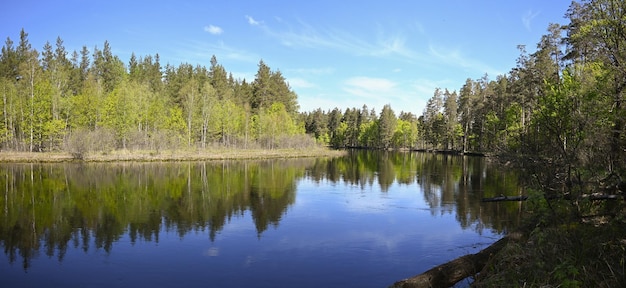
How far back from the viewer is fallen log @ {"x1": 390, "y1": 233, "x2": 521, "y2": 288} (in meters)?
8.64

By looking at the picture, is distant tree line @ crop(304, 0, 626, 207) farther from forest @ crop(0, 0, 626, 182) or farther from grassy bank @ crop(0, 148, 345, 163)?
grassy bank @ crop(0, 148, 345, 163)

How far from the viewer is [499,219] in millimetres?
18531

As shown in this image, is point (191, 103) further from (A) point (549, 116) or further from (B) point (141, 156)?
(A) point (549, 116)

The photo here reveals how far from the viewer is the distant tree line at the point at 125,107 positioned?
52969mm

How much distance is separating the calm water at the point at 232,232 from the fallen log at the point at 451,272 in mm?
2062

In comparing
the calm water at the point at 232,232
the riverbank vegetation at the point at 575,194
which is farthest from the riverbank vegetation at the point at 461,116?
the calm water at the point at 232,232

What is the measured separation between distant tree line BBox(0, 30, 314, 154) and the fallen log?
48918 mm

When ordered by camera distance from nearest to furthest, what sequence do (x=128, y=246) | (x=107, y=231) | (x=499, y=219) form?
(x=128, y=246) → (x=107, y=231) → (x=499, y=219)

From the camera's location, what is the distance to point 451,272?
30.7 ft

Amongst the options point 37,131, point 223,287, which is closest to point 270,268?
point 223,287

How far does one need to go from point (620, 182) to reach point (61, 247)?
15.5 meters

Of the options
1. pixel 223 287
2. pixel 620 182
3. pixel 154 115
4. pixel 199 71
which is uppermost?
pixel 199 71

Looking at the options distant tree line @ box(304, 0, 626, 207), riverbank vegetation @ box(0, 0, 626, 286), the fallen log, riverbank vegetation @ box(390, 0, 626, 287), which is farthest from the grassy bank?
riverbank vegetation @ box(390, 0, 626, 287)

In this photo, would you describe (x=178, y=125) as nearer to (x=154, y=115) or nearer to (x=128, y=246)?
(x=154, y=115)
